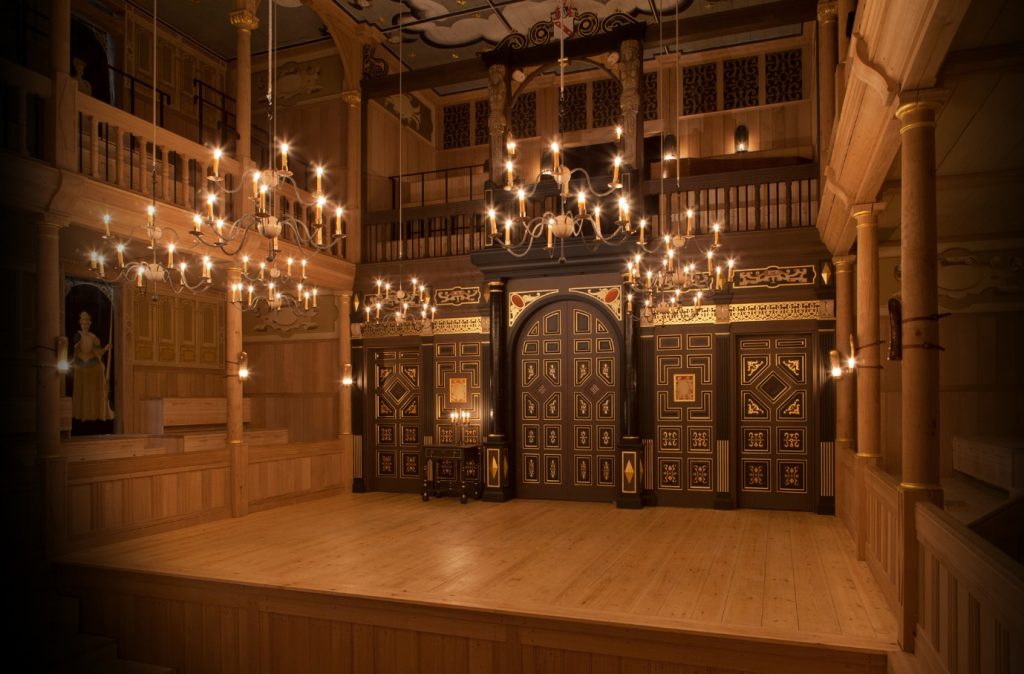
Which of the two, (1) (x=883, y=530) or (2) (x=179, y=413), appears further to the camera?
(2) (x=179, y=413)

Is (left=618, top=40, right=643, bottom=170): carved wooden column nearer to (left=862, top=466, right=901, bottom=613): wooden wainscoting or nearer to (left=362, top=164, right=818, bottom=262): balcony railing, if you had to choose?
(left=362, top=164, right=818, bottom=262): balcony railing

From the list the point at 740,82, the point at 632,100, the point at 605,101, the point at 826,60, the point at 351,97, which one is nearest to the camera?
the point at 826,60

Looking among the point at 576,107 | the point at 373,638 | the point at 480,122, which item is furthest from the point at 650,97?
the point at 373,638

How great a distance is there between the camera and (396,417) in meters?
10.5

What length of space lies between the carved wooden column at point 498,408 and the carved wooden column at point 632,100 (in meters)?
2.51

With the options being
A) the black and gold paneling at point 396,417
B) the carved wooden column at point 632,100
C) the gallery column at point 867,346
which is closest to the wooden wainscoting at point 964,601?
the gallery column at point 867,346

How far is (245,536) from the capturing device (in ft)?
23.6

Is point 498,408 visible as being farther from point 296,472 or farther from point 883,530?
point 883,530

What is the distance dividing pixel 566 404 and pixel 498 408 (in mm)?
947

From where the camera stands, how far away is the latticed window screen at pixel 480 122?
12.3 m

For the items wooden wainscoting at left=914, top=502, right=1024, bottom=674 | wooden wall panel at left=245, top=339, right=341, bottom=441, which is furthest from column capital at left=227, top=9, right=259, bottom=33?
wooden wainscoting at left=914, top=502, right=1024, bottom=674

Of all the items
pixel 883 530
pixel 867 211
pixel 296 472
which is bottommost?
pixel 296 472

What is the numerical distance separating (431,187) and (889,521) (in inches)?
373

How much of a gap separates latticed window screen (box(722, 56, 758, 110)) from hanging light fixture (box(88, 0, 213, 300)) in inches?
317
